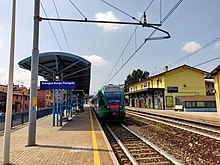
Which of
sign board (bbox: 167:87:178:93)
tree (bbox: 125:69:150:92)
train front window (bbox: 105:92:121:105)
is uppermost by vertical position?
tree (bbox: 125:69:150:92)

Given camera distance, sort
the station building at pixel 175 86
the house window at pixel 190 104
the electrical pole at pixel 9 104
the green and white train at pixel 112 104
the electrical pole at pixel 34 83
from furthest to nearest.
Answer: the station building at pixel 175 86
the house window at pixel 190 104
the green and white train at pixel 112 104
the electrical pole at pixel 34 83
the electrical pole at pixel 9 104

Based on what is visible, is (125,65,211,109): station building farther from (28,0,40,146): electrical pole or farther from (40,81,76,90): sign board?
(28,0,40,146): electrical pole

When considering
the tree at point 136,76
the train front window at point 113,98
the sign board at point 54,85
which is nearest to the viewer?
the sign board at point 54,85

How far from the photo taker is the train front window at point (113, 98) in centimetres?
1462

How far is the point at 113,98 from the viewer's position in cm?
1480

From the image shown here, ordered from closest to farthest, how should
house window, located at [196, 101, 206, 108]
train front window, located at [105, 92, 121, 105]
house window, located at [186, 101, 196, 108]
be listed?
train front window, located at [105, 92, 121, 105], house window, located at [186, 101, 196, 108], house window, located at [196, 101, 206, 108]

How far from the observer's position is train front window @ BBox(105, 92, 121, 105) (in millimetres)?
14617

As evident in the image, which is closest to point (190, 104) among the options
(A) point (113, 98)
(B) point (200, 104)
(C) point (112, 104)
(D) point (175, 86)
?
(B) point (200, 104)

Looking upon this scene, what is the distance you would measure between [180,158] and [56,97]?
10.7m

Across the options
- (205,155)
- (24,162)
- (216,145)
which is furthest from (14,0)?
(216,145)

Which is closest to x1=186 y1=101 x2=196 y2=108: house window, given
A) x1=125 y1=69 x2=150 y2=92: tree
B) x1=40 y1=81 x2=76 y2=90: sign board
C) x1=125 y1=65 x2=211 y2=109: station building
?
x1=125 y1=65 x2=211 y2=109: station building

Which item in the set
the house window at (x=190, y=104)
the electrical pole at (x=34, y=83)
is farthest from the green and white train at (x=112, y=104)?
the house window at (x=190, y=104)

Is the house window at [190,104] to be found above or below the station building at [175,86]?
below

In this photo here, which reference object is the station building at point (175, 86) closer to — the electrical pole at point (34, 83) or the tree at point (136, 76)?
the electrical pole at point (34, 83)
